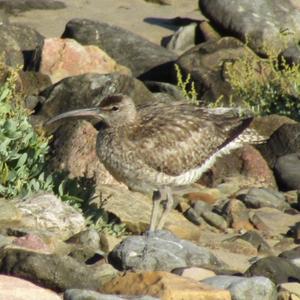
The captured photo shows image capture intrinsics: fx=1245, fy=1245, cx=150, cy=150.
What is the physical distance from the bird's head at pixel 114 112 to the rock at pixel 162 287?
3107 mm

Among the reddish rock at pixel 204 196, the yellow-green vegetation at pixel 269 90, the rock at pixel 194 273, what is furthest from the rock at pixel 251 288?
the yellow-green vegetation at pixel 269 90

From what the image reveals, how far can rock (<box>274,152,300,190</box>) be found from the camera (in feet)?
49.1

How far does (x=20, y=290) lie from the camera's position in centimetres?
870

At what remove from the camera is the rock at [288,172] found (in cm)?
1497

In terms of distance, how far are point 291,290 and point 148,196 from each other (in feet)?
13.7

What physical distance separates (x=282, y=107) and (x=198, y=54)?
324 cm

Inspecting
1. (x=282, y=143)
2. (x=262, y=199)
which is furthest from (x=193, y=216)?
(x=282, y=143)

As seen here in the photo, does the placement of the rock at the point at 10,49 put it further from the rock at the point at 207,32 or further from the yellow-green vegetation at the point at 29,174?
the yellow-green vegetation at the point at 29,174

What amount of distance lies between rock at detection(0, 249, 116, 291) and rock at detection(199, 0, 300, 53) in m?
13.1

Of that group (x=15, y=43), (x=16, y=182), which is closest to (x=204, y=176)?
(x=16, y=182)

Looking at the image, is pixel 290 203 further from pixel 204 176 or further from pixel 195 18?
pixel 195 18

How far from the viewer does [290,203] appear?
14375 mm

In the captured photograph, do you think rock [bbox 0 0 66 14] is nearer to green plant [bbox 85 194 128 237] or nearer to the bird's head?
the bird's head

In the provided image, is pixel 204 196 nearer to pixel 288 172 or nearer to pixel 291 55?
pixel 288 172
